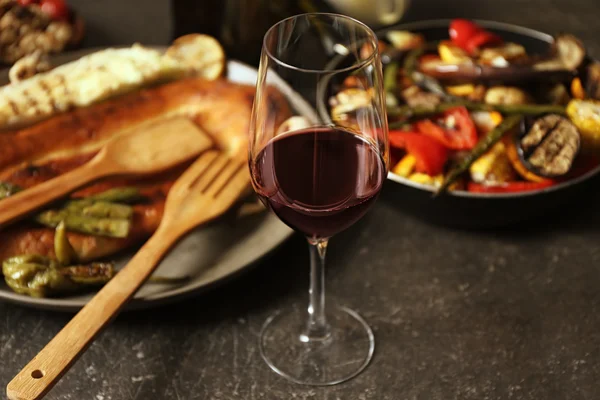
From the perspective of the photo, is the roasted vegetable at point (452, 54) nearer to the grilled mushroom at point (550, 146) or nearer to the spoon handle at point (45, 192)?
the grilled mushroom at point (550, 146)

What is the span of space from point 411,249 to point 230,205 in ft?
1.18

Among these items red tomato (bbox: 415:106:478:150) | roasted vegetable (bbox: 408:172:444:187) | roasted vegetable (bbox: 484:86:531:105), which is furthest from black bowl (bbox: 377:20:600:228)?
roasted vegetable (bbox: 484:86:531:105)

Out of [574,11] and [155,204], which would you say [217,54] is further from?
[574,11]

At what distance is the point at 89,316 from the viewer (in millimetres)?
1079

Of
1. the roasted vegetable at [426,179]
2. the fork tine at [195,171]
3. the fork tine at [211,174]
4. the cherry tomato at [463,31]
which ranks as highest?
A: the cherry tomato at [463,31]

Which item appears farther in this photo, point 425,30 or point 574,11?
point 574,11

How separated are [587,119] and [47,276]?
3.34 ft

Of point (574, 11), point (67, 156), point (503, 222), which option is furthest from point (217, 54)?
point (574, 11)

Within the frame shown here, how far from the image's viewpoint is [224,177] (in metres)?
1.37

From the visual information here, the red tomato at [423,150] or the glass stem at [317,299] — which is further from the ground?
the red tomato at [423,150]

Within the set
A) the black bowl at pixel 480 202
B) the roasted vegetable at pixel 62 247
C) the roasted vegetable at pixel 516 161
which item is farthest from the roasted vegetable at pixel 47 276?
the roasted vegetable at pixel 516 161

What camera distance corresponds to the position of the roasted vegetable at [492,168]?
1.39 metres

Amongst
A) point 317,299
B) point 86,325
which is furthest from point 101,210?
point 317,299

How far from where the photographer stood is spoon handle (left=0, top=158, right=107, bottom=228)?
4.09ft
